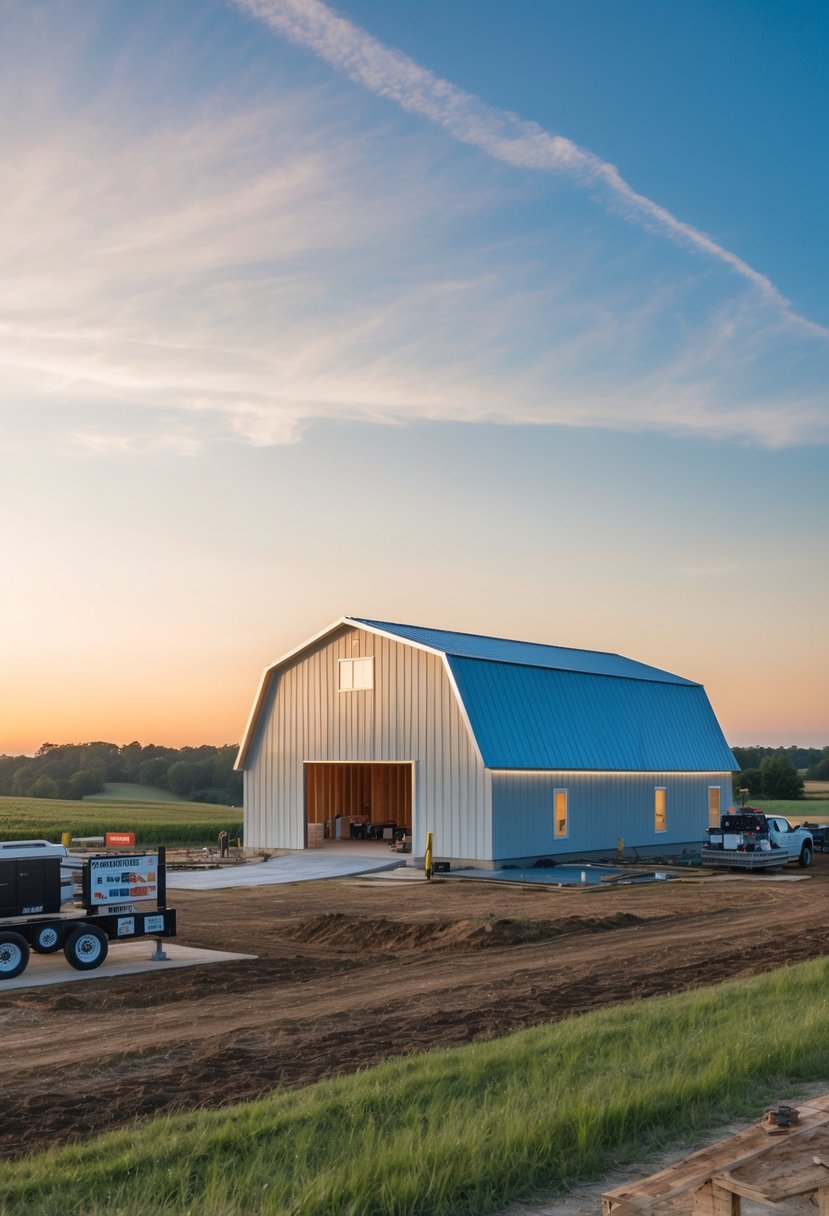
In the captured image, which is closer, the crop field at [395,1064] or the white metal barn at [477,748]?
the crop field at [395,1064]

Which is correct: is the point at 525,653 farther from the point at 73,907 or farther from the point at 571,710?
the point at 73,907

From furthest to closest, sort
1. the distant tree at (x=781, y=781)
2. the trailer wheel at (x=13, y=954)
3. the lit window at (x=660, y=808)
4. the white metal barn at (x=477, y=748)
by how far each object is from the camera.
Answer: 1. the distant tree at (x=781, y=781)
2. the lit window at (x=660, y=808)
3. the white metal barn at (x=477, y=748)
4. the trailer wheel at (x=13, y=954)

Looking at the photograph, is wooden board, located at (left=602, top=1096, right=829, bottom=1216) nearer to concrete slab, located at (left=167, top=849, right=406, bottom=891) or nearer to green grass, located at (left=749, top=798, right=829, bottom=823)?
concrete slab, located at (left=167, top=849, right=406, bottom=891)

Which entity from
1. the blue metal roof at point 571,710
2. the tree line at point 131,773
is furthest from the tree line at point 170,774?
the blue metal roof at point 571,710

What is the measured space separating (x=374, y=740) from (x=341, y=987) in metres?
23.4

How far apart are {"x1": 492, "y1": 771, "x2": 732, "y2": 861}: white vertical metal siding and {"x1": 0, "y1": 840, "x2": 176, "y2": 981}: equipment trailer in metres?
18.0

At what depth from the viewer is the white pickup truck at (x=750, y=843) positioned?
127ft

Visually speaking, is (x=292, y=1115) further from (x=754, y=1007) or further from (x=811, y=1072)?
(x=754, y=1007)

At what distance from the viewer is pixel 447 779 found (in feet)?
126

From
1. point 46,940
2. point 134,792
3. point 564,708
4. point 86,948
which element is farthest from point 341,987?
point 134,792

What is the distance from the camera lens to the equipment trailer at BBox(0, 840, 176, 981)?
18.9 meters

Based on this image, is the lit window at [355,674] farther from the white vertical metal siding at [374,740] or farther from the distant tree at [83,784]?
the distant tree at [83,784]

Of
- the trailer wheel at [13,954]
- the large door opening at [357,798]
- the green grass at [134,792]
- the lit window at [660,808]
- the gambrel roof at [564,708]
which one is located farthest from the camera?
the green grass at [134,792]

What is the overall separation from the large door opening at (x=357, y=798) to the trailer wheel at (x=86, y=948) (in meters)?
28.8
